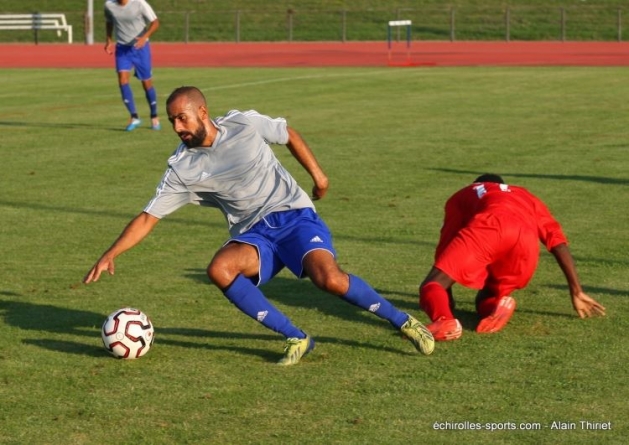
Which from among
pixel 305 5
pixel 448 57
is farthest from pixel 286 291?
pixel 305 5

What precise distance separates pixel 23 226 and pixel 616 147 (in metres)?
8.51

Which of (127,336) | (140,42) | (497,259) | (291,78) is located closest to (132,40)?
(140,42)

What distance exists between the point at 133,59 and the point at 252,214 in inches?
483

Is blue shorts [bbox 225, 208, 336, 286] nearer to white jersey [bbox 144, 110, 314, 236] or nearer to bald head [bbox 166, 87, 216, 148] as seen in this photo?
white jersey [bbox 144, 110, 314, 236]

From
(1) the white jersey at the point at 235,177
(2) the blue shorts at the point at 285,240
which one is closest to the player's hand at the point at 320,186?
(1) the white jersey at the point at 235,177

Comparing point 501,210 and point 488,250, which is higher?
point 501,210

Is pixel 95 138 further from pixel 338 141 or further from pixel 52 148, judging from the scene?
pixel 338 141

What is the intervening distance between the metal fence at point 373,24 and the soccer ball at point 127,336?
156ft

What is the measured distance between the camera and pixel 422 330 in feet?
22.6

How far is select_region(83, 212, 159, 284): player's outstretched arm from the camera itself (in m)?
6.67

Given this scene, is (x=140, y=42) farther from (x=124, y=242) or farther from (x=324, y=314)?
(x=124, y=242)

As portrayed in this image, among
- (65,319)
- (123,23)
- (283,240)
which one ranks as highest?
(123,23)

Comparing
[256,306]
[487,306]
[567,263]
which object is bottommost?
[487,306]

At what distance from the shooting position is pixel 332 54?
145ft
